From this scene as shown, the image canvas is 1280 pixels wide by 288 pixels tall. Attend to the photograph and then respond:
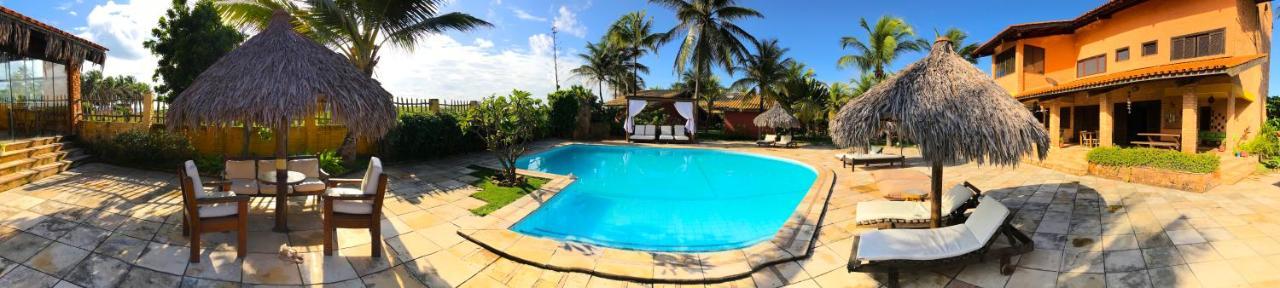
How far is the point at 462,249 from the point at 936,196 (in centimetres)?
480

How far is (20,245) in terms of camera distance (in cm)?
395

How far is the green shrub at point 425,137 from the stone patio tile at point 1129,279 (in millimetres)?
9903

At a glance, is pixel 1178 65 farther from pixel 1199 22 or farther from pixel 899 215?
pixel 899 215

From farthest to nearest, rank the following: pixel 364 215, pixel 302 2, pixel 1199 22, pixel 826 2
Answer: pixel 826 2, pixel 1199 22, pixel 302 2, pixel 364 215

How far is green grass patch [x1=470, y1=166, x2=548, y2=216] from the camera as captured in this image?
6.29 m

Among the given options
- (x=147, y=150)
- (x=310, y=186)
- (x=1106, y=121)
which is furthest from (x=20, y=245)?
(x=1106, y=121)

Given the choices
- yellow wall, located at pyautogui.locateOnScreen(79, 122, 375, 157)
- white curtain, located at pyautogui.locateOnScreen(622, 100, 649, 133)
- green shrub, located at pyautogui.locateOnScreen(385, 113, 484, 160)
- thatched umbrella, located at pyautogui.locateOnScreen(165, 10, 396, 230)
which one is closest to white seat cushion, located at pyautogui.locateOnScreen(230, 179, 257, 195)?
thatched umbrella, located at pyautogui.locateOnScreen(165, 10, 396, 230)

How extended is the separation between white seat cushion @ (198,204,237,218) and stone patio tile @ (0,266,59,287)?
0.90 meters

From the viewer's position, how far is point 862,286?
12.4ft

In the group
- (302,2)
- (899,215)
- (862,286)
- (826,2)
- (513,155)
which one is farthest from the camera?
(826,2)

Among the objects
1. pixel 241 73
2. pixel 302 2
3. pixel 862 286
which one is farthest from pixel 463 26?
pixel 862 286

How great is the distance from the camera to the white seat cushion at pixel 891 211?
16.4 feet

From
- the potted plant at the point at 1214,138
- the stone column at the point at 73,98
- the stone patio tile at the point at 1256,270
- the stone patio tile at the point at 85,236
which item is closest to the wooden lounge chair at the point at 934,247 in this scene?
the stone patio tile at the point at 1256,270

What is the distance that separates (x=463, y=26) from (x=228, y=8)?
4.58 m
